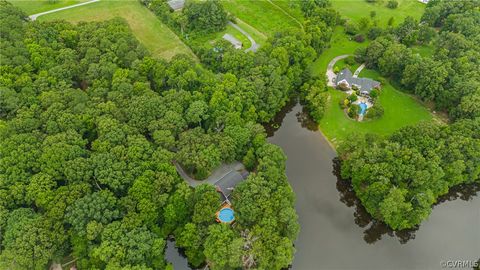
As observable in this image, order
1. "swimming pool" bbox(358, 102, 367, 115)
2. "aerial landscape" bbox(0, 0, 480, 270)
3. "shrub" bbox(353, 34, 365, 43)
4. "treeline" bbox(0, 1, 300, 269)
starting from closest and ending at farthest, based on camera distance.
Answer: "treeline" bbox(0, 1, 300, 269) < "aerial landscape" bbox(0, 0, 480, 270) < "swimming pool" bbox(358, 102, 367, 115) < "shrub" bbox(353, 34, 365, 43)

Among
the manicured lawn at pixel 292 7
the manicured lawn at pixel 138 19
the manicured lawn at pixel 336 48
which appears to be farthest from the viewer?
the manicured lawn at pixel 292 7

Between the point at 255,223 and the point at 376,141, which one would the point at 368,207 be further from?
the point at 255,223

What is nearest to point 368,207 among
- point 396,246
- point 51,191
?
point 396,246

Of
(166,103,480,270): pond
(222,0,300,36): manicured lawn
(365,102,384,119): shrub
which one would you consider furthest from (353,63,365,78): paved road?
(166,103,480,270): pond

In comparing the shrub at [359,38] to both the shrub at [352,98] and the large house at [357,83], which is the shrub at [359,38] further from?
the shrub at [352,98]

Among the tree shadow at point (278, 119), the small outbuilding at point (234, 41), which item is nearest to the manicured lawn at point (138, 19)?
the small outbuilding at point (234, 41)

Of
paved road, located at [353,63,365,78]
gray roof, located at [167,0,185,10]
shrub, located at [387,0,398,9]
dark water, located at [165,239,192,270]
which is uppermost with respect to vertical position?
shrub, located at [387,0,398,9]

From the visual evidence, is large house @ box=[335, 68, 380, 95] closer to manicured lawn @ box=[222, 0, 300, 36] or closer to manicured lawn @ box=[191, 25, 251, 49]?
manicured lawn @ box=[191, 25, 251, 49]
